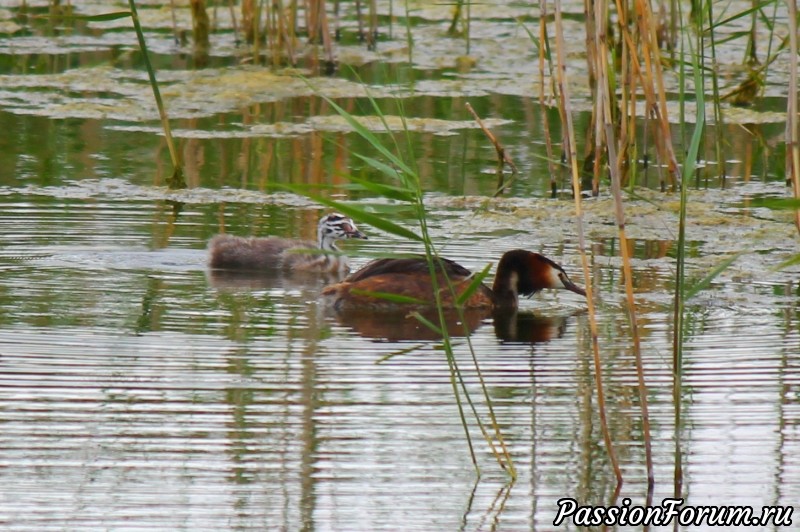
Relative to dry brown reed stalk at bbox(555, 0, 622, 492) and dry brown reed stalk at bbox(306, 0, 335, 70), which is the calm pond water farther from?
dry brown reed stalk at bbox(306, 0, 335, 70)

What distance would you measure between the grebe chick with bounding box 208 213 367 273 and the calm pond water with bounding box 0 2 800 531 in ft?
0.42

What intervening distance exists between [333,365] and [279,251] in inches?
97.0

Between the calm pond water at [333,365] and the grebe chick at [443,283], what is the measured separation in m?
0.17

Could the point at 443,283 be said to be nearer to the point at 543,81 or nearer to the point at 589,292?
the point at 543,81

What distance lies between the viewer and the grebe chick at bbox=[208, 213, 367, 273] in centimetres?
808

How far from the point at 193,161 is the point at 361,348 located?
505 centimetres

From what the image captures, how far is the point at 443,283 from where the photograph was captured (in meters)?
7.38

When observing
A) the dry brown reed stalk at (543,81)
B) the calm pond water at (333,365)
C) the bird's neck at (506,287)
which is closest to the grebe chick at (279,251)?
the calm pond water at (333,365)

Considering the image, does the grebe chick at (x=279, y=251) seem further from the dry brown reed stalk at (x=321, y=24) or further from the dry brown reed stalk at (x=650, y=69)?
the dry brown reed stalk at (x=321, y=24)

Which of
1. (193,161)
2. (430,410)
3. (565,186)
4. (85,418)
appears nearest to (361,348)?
(430,410)

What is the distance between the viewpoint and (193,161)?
36.2ft

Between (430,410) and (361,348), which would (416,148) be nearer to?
(361,348)

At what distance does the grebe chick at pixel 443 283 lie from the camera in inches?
292

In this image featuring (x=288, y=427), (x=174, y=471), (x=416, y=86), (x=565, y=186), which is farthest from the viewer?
(x=416, y=86)
